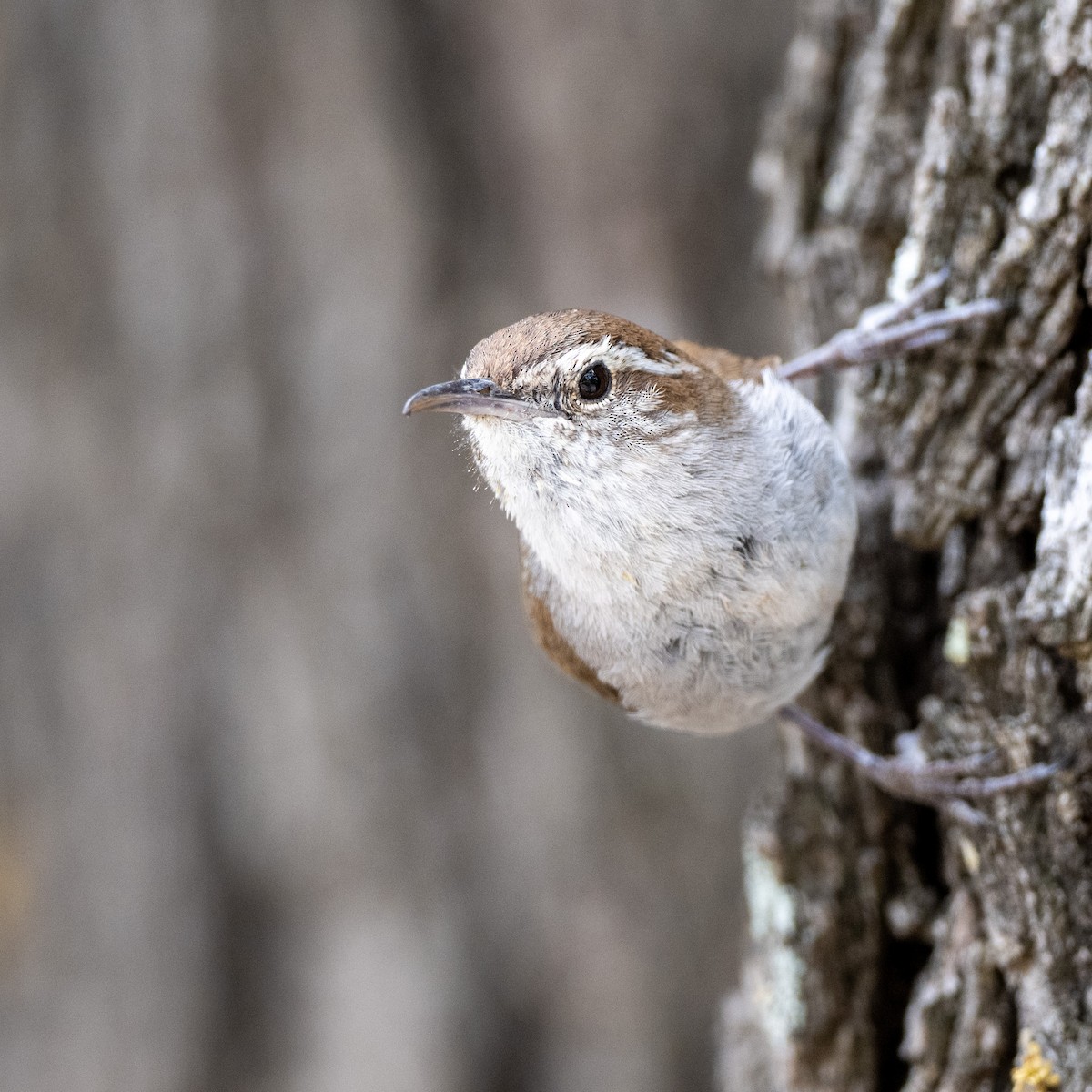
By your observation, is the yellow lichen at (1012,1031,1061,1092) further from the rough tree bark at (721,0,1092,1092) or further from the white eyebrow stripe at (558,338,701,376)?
the white eyebrow stripe at (558,338,701,376)

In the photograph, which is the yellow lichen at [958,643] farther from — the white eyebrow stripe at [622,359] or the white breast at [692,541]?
the white eyebrow stripe at [622,359]

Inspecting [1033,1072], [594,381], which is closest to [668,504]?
[594,381]

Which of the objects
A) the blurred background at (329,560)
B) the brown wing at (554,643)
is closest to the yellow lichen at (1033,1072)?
the brown wing at (554,643)

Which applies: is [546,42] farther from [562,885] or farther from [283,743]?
[562,885]

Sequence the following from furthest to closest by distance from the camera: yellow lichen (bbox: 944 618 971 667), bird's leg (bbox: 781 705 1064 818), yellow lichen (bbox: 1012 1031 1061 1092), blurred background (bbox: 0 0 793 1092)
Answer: blurred background (bbox: 0 0 793 1092) → yellow lichen (bbox: 944 618 971 667) → bird's leg (bbox: 781 705 1064 818) → yellow lichen (bbox: 1012 1031 1061 1092)

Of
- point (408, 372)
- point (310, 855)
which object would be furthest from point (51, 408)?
point (310, 855)

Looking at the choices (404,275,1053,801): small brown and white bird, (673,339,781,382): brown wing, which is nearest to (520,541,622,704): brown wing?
(404,275,1053,801): small brown and white bird
